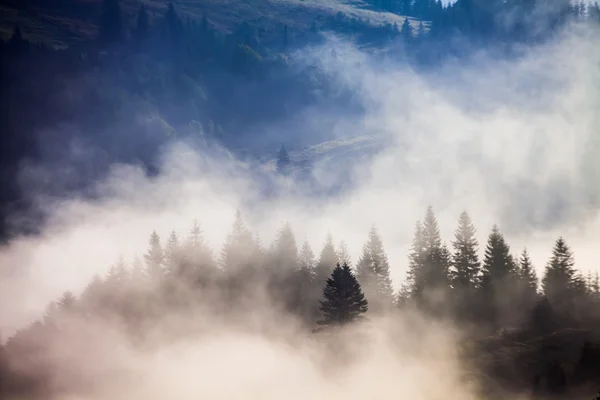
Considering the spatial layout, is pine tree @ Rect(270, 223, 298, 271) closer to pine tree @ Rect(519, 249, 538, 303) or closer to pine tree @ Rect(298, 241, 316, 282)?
pine tree @ Rect(298, 241, 316, 282)

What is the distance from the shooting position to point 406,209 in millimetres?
158875

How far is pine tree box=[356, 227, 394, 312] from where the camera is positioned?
78562 mm

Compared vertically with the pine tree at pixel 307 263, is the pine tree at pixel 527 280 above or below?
above

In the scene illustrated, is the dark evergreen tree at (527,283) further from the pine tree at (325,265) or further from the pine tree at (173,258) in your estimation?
the pine tree at (173,258)

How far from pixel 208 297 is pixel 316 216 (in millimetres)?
73441

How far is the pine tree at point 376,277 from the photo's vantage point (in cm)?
7856

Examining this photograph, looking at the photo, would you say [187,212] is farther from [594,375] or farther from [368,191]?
[594,375]

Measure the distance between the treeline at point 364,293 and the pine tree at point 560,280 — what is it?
0.12m

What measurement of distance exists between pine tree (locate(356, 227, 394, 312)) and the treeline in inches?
5.7

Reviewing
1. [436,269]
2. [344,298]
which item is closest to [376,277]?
[436,269]

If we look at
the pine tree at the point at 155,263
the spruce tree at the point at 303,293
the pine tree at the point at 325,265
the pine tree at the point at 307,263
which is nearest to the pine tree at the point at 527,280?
the pine tree at the point at 325,265

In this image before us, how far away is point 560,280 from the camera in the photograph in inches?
2709

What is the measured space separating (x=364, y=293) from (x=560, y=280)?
2336 centimetres

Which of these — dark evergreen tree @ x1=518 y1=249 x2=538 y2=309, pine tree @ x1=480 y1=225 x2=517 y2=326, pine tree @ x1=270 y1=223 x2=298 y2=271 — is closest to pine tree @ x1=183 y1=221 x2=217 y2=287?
pine tree @ x1=270 y1=223 x2=298 y2=271
